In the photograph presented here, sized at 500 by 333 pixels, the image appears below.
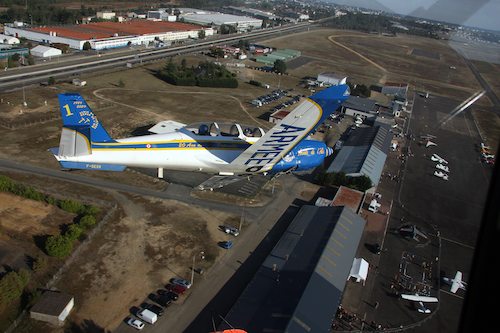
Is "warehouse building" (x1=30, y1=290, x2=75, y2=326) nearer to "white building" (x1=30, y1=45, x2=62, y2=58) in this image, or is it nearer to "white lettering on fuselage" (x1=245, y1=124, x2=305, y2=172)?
"white lettering on fuselage" (x1=245, y1=124, x2=305, y2=172)

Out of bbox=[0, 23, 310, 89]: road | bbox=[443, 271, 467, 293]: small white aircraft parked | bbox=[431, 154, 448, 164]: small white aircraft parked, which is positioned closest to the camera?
bbox=[443, 271, 467, 293]: small white aircraft parked

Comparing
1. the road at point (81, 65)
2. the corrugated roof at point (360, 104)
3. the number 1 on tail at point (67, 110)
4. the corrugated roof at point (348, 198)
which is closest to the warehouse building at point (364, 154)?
the corrugated roof at point (348, 198)

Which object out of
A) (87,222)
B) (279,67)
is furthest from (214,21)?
(87,222)

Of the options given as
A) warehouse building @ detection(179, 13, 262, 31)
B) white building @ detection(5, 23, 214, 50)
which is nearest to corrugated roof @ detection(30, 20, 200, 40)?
white building @ detection(5, 23, 214, 50)

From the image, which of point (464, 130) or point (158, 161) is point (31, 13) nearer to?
point (158, 161)

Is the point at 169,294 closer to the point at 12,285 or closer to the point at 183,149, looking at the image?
the point at 12,285

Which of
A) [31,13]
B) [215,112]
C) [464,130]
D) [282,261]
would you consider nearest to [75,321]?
[282,261]

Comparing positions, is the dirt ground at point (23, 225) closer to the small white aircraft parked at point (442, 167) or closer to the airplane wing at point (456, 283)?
the airplane wing at point (456, 283)
